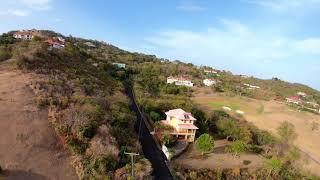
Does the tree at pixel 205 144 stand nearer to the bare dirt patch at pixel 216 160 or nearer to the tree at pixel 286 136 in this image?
the bare dirt patch at pixel 216 160

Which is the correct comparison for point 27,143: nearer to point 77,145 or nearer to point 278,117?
point 77,145

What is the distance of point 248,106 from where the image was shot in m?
76.9

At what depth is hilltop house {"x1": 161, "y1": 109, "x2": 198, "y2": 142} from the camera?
44.1 metres

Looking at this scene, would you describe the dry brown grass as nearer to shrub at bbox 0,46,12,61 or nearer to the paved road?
the paved road

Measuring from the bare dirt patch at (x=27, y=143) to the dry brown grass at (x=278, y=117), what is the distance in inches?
1063

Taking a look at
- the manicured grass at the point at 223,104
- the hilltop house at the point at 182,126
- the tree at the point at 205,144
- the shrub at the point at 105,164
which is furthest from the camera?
the manicured grass at the point at 223,104

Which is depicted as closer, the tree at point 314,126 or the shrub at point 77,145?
the shrub at point 77,145

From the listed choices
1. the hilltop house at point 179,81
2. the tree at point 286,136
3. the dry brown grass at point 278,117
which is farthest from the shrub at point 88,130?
the hilltop house at point 179,81

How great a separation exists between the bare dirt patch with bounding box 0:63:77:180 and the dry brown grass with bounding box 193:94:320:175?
27004mm

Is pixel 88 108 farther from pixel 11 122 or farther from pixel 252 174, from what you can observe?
pixel 252 174

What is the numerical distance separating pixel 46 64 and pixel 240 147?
21.4m

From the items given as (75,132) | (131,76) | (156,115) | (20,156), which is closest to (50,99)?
(75,132)

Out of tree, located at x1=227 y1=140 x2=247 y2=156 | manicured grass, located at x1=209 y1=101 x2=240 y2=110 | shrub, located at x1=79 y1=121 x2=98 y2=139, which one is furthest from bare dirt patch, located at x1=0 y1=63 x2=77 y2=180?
A: manicured grass, located at x1=209 y1=101 x2=240 y2=110

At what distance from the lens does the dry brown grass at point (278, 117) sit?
5284 cm
